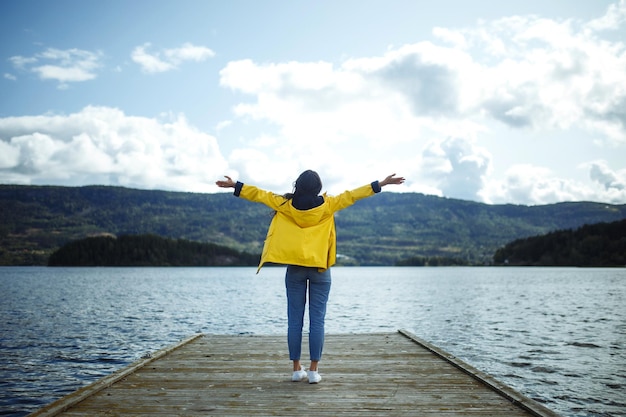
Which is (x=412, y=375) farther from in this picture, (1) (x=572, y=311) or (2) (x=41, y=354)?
(1) (x=572, y=311)

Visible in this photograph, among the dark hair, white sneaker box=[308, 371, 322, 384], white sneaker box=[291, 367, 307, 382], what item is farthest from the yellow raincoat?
white sneaker box=[291, 367, 307, 382]

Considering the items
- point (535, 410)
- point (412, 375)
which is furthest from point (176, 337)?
point (535, 410)

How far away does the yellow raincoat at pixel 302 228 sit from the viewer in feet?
22.6

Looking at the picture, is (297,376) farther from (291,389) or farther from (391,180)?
(391,180)

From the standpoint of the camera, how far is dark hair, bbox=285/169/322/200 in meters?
6.99

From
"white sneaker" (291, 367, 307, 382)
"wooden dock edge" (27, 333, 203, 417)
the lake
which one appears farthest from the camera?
the lake

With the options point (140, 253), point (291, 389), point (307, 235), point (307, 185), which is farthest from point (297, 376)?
point (140, 253)

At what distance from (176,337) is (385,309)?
19013 mm

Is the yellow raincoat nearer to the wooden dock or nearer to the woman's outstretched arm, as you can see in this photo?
the woman's outstretched arm

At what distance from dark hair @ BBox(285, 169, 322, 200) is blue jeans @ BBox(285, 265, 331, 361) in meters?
1.01

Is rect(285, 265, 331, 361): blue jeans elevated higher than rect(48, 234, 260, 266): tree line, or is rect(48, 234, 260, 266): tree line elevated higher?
rect(285, 265, 331, 361): blue jeans

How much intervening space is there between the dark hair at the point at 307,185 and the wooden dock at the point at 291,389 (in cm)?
259

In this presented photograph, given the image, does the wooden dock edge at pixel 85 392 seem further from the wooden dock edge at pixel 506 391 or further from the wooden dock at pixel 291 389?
the wooden dock edge at pixel 506 391

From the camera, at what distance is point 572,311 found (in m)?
34.8
